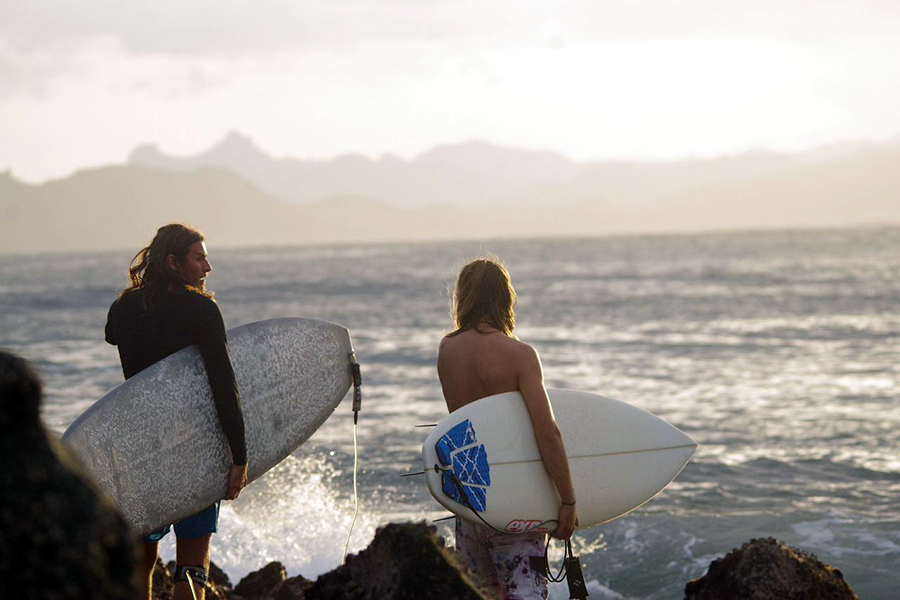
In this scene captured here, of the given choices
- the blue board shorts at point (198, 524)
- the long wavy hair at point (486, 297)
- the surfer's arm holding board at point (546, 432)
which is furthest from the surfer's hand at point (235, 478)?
the surfer's arm holding board at point (546, 432)

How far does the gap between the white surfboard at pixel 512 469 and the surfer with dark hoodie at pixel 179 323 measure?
0.76 metres

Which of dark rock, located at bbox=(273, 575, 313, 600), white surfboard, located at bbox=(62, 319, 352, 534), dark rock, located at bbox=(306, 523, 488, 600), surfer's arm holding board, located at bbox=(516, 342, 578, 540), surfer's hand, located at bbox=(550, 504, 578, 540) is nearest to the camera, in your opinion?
dark rock, located at bbox=(306, 523, 488, 600)

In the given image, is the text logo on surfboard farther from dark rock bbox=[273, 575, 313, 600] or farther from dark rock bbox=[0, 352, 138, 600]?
dark rock bbox=[0, 352, 138, 600]

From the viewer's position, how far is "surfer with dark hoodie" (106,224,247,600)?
368cm

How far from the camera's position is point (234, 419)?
3.79m

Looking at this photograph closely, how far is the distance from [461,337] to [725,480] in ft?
20.4

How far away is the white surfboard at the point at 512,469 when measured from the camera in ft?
11.9

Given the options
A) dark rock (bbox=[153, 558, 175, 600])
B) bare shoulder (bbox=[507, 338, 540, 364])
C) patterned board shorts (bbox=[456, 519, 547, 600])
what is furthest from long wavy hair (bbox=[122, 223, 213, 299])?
dark rock (bbox=[153, 558, 175, 600])

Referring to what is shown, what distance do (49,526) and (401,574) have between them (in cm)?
156

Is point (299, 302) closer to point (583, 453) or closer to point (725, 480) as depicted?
point (725, 480)

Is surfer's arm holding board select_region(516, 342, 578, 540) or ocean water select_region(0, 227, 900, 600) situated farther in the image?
ocean water select_region(0, 227, 900, 600)

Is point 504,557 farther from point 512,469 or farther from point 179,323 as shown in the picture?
point 179,323

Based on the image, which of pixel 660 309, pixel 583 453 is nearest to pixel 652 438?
pixel 583 453

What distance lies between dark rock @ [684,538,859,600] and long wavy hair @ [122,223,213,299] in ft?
7.30
